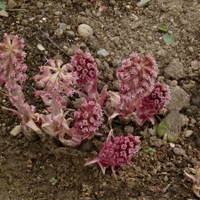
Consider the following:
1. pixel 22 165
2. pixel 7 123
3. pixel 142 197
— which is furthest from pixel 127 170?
pixel 7 123

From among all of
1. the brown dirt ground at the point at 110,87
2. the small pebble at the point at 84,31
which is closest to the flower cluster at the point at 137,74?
the brown dirt ground at the point at 110,87

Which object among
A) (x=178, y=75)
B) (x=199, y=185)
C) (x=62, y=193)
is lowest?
(x=62, y=193)

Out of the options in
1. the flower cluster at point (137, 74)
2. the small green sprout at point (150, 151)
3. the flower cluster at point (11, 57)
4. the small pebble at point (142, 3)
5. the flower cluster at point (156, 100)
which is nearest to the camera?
the flower cluster at point (11, 57)

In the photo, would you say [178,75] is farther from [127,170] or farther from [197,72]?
[127,170]

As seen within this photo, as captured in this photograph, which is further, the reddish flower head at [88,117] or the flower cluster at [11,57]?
the reddish flower head at [88,117]

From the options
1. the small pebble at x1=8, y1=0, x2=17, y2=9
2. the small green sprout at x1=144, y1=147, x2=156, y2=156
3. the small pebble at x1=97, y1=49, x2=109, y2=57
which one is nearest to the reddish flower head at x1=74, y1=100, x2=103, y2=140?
the small green sprout at x1=144, y1=147, x2=156, y2=156

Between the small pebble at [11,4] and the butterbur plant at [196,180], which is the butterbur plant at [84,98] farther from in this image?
the small pebble at [11,4]
